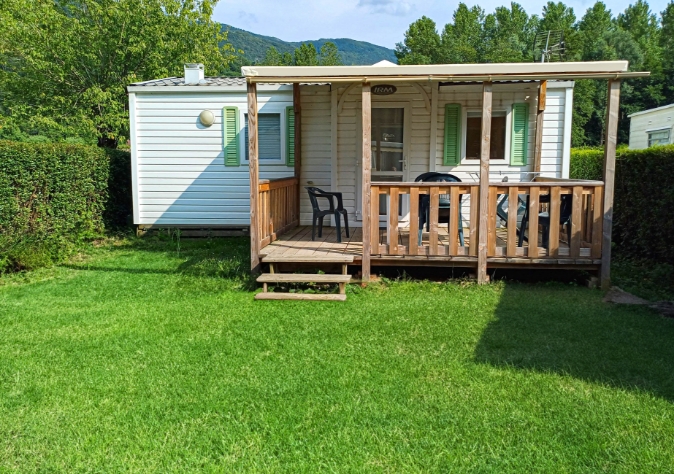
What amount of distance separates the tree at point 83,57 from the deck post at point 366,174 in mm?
11642

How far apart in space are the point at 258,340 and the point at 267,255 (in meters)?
1.95

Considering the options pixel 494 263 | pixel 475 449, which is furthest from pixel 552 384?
pixel 494 263

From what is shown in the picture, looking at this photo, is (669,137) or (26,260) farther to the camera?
(669,137)

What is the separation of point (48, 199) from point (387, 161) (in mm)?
4829

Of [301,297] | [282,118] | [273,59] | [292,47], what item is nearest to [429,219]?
[301,297]

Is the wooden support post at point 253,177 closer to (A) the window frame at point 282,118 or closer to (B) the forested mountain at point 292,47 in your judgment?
(A) the window frame at point 282,118

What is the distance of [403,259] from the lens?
20.9 feet

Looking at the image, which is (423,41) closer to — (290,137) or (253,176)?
(290,137)

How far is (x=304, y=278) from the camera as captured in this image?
5992 mm

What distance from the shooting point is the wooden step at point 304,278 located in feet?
19.5

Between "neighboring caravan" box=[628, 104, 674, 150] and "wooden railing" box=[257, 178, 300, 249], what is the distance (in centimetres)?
1267

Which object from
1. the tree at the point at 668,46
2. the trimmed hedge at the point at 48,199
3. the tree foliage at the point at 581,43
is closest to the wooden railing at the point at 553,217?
the trimmed hedge at the point at 48,199

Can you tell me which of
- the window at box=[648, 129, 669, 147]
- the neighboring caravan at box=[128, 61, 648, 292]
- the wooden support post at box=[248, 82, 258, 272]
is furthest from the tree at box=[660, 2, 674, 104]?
the wooden support post at box=[248, 82, 258, 272]

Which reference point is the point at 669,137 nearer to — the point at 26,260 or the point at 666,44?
the point at 26,260
